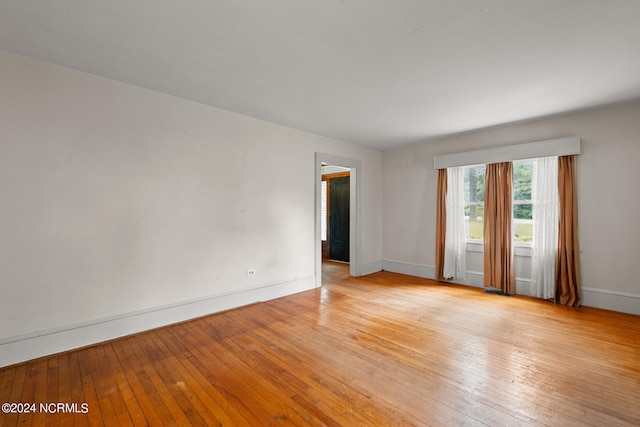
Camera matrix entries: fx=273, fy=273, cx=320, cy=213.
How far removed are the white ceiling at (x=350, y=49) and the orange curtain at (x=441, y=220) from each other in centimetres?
181

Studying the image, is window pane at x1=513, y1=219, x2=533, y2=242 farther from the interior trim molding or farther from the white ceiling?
the white ceiling

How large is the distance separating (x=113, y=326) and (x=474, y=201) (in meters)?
5.46

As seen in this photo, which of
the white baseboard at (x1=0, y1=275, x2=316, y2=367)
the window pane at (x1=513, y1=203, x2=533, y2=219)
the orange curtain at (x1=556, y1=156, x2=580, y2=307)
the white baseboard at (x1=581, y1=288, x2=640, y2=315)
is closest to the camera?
the white baseboard at (x1=0, y1=275, x2=316, y2=367)

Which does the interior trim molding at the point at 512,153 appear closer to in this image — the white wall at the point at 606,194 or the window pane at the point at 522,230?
the white wall at the point at 606,194

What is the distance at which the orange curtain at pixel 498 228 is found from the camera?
4.34 meters

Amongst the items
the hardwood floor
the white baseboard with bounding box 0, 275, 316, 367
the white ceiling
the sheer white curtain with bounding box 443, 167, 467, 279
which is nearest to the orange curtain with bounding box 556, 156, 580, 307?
the hardwood floor

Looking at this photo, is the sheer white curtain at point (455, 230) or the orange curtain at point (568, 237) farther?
the sheer white curtain at point (455, 230)

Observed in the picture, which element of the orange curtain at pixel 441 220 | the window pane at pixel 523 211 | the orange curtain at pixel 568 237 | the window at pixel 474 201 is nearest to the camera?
the orange curtain at pixel 568 237

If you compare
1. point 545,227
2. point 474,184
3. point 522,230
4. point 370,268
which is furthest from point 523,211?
point 370,268

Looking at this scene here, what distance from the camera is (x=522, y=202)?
430 centimetres

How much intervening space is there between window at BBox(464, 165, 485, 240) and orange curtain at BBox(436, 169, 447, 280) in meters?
0.35

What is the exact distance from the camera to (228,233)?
12.0ft

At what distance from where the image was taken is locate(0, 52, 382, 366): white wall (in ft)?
7.71

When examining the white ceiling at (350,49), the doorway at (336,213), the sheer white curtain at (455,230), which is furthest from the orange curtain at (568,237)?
the doorway at (336,213)
